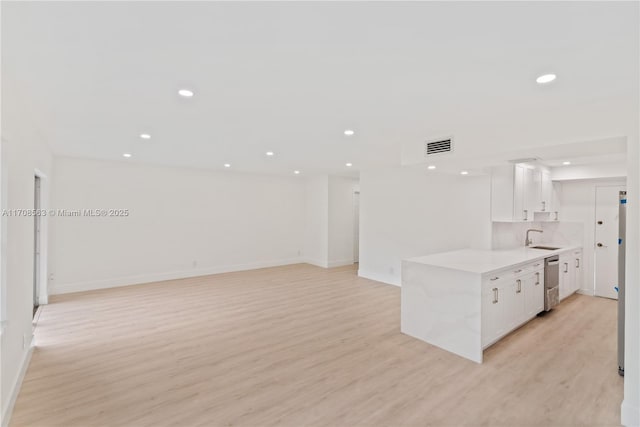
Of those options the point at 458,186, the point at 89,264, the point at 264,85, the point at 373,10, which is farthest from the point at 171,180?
the point at 373,10

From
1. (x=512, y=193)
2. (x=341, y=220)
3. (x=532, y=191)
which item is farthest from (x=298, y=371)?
(x=341, y=220)

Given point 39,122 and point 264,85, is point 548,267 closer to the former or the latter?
point 264,85

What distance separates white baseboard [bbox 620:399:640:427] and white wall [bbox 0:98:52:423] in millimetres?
4458

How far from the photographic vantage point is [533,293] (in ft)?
13.3

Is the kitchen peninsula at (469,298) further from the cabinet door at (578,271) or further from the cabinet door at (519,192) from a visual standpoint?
the cabinet door at (578,271)

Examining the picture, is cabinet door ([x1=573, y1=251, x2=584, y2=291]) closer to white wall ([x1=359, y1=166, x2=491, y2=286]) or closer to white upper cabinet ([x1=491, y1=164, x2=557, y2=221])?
A: white upper cabinet ([x1=491, y1=164, x2=557, y2=221])

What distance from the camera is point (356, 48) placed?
5.81ft

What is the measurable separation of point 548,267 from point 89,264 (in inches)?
307

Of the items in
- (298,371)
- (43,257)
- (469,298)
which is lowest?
(298,371)

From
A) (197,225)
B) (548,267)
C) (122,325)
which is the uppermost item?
(197,225)

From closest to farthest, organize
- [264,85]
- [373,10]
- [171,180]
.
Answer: [373,10] < [264,85] < [171,180]

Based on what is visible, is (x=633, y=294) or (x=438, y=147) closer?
(x=633, y=294)

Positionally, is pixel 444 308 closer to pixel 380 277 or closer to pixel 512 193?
pixel 512 193

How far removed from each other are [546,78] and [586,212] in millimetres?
4677
